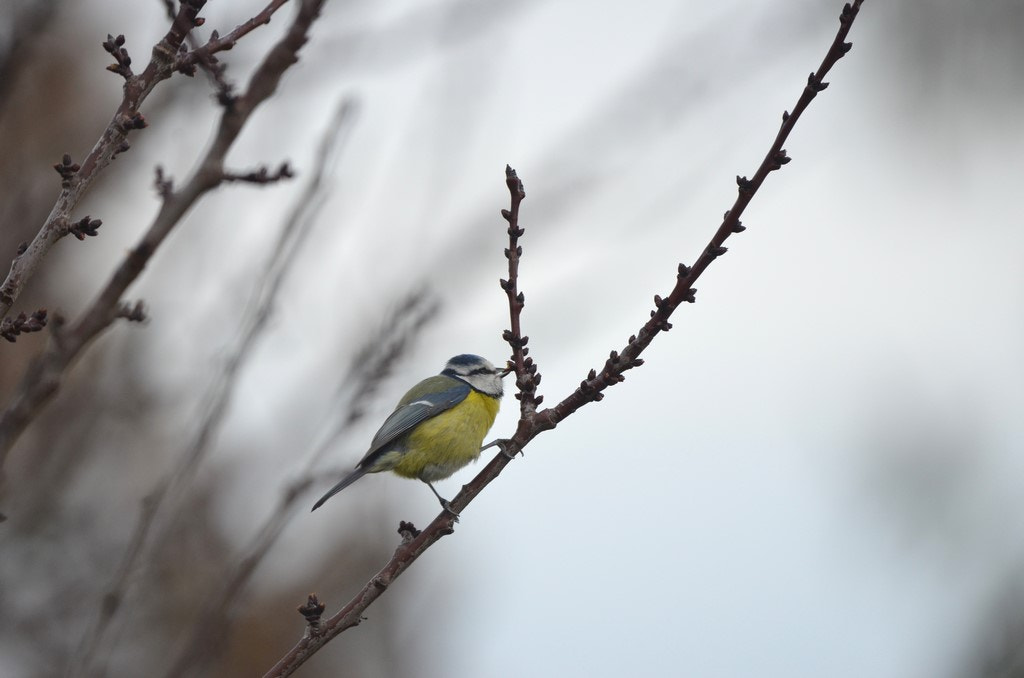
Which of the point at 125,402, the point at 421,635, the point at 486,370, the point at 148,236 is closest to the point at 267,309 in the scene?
the point at 148,236

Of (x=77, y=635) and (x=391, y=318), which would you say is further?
(x=77, y=635)

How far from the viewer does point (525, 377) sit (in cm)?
257

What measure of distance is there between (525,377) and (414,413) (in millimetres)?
2516

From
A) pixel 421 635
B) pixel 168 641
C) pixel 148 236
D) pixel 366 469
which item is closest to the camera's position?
pixel 148 236

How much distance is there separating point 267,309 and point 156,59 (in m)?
0.84

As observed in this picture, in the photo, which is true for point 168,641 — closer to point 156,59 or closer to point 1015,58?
point 156,59

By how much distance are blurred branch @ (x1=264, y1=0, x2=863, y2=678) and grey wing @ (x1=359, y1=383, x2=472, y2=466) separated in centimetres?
214

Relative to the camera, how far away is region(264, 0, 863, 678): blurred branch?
1970 millimetres

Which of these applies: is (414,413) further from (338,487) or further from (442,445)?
(338,487)

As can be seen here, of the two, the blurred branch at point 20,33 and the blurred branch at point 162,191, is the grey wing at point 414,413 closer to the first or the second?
the blurred branch at point 20,33

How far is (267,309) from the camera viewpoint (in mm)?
2258

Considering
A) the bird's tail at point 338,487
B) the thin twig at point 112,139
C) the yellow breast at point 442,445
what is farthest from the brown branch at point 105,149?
the yellow breast at point 442,445

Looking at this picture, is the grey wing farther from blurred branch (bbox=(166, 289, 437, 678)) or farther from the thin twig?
the thin twig

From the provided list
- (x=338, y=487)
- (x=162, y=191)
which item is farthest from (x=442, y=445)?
(x=162, y=191)
